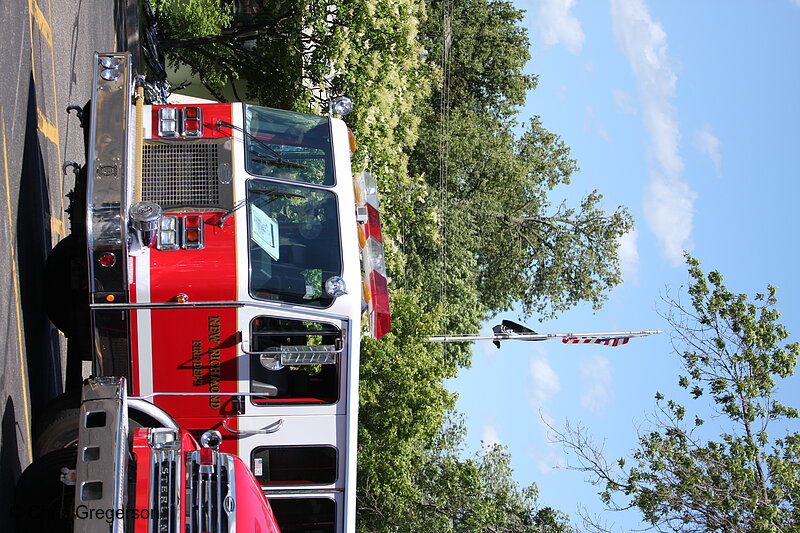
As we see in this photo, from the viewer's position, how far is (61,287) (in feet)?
31.9

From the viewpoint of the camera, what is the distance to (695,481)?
1512 centimetres

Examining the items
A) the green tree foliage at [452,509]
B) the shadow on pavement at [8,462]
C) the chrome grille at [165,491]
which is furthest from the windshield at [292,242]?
the green tree foliage at [452,509]

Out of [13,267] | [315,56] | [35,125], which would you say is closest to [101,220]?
[13,267]

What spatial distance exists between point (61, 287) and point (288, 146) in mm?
2670

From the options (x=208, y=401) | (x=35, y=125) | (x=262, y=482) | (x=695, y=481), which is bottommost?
(x=695, y=481)

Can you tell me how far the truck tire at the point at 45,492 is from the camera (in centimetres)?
799

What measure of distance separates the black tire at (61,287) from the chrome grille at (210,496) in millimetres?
3074

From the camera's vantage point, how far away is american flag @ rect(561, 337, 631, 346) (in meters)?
23.4

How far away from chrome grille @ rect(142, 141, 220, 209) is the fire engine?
0.05 feet

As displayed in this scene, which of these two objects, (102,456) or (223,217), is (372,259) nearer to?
(223,217)

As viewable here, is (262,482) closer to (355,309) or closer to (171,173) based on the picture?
(355,309)

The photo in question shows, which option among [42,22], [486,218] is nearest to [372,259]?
[42,22]

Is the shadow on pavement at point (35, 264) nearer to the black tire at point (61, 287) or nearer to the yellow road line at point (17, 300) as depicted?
the yellow road line at point (17, 300)

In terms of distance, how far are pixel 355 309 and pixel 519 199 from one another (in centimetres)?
2942
